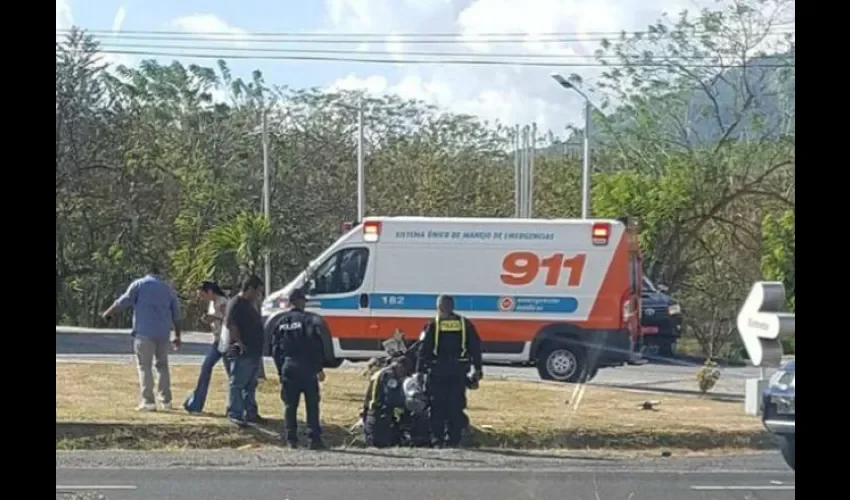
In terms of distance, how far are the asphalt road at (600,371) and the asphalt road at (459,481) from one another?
375mm

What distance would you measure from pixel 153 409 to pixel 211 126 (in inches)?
53.8

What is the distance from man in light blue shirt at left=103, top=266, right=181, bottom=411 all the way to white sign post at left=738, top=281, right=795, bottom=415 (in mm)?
2532

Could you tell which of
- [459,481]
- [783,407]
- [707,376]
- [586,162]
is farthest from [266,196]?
[783,407]

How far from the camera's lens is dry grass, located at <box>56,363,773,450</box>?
5.68 m

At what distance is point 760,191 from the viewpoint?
219 inches

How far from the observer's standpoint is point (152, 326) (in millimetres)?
5547

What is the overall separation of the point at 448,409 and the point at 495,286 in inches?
26.0

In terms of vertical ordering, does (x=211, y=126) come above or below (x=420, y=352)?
above

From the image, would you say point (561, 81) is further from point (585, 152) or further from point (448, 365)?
point (448, 365)

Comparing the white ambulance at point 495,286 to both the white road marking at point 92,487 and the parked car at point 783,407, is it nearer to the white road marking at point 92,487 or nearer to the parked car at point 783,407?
the parked car at point 783,407
